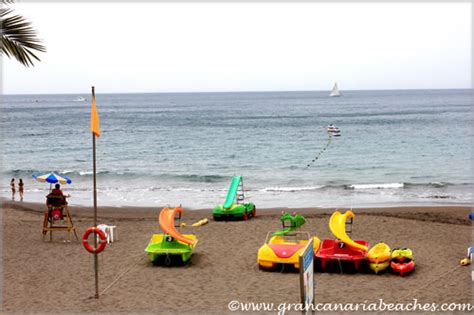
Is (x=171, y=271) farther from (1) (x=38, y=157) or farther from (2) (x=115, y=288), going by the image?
(1) (x=38, y=157)

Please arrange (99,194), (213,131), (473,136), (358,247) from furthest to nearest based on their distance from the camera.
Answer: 1. (213,131)
2. (473,136)
3. (99,194)
4. (358,247)

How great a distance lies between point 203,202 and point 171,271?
12142mm

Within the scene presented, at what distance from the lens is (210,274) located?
11539mm

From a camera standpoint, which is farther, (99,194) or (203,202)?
(99,194)

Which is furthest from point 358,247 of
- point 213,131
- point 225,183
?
point 213,131

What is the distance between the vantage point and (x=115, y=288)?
10641 mm

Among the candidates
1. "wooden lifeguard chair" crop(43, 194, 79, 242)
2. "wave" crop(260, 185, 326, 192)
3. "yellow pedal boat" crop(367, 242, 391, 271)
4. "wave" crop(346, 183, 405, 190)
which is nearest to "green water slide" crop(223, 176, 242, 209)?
"wooden lifeguard chair" crop(43, 194, 79, 242)

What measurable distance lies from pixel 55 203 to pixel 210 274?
16.3 ft

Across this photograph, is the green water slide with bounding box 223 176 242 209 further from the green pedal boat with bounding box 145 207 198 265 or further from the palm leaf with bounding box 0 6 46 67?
the palm leaf with bounding box 0 6 46 67

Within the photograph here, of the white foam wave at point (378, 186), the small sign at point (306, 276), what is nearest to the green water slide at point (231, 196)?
the small sign at point (306, 276)

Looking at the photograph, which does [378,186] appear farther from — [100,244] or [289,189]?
[100,244]

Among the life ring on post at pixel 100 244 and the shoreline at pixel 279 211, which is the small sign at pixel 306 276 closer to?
the life ring on post at pixel 100 244

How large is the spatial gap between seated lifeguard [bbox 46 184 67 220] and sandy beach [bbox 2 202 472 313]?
2.23ft

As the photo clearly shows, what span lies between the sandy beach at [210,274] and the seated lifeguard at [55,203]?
0.68m
